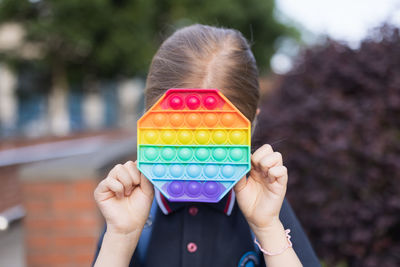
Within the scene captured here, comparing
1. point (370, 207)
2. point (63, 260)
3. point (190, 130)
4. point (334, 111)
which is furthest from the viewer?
point (63, 260)

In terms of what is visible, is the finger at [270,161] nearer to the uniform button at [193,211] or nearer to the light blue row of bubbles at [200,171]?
the light blue row of bubbles at [200,171]

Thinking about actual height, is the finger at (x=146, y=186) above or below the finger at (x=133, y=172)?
below

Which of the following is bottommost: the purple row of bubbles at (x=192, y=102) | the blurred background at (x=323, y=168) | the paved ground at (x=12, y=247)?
the paved ground at (x=12, y=247)

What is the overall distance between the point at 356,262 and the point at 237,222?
115 centimetres

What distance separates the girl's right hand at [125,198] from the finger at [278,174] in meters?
0.35

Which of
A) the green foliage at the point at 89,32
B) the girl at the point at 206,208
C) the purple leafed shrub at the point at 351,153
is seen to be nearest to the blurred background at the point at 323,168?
the purple leafed shrub at the point at 351,153

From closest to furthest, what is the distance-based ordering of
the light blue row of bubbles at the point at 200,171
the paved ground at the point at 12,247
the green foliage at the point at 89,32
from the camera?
the light blue row of bubbles at the point at 200,171 < the paved ground at the point at 12,247 < the green foliage at the point at 89,32

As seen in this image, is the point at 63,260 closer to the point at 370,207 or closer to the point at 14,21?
the point at 370,207

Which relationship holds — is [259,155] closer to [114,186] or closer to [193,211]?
[193,211]

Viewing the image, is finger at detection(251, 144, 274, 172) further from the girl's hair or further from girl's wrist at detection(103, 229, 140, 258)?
girl's wrist at detection(103, 229, 140, 258)

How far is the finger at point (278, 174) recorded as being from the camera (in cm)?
102

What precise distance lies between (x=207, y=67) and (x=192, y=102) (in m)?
0.24

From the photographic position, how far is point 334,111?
2.22 metres

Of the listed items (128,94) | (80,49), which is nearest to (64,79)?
(80,49)
